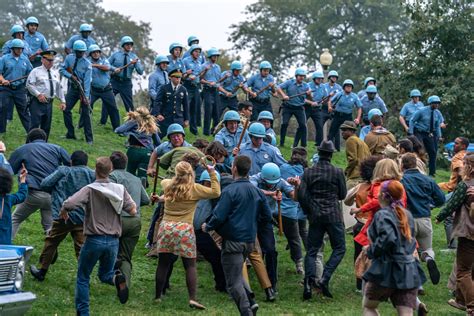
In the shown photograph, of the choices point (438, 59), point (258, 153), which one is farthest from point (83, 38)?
point (438, 59)

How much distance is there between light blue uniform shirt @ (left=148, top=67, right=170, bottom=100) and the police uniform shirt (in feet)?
8.82

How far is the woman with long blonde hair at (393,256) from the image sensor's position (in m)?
8.80

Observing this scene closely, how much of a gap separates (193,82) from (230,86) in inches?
44.4

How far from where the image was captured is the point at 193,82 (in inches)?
864

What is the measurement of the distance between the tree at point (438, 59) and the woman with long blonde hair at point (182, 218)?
65.2 feet

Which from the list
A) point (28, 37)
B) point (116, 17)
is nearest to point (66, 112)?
point (28, 37)

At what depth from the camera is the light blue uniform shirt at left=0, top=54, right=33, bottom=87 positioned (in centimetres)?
1831

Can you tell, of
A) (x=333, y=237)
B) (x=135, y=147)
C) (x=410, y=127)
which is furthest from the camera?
(x=410, y=127)

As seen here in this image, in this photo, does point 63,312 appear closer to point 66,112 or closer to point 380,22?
point 66,112

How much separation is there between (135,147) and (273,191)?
150 inches

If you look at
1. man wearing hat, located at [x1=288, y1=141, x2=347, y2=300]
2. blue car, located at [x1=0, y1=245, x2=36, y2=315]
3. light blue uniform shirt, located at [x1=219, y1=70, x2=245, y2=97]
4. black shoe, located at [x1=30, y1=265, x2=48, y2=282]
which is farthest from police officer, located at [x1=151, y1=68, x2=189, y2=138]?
blue car, located at [x1=0, y1=245, x2=36, y2=315]

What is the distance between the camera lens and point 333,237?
12055mm

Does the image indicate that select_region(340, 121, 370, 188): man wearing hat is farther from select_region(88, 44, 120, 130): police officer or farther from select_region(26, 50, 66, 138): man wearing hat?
select_region(88, 44, 120, 130): police officer

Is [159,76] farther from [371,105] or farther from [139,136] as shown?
[371,105]
